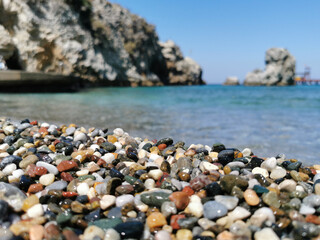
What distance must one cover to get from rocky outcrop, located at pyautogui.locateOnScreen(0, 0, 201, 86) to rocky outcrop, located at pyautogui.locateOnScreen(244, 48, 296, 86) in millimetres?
34762

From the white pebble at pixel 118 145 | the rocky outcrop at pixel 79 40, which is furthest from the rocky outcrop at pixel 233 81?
the white pebble at pixel 118 145

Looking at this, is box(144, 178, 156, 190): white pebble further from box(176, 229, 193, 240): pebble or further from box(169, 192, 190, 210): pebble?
box(176, 229, 193, 240): pebble

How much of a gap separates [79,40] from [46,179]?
72.6ft

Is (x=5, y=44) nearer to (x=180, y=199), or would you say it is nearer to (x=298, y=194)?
(x=180, y=199)

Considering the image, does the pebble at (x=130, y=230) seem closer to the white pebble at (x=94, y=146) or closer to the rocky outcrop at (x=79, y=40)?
the white pebble at (x=94, y=146)

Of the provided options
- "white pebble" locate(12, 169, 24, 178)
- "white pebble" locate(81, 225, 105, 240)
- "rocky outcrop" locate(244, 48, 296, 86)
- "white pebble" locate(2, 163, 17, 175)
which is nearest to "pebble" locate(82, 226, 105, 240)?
"white pebble" locate(81, 225, 105, 240)

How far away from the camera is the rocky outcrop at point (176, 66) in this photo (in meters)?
44.8

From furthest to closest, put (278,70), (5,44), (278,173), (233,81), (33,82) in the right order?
(233,81) → (278,70) → (5,44) → (33,82) → (278,173)

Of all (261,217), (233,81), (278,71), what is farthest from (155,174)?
(233,81)

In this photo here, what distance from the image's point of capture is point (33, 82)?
12.9m

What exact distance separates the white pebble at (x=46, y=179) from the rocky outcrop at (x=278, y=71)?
6316cm

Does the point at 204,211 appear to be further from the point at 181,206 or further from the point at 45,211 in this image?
the point at 45,211

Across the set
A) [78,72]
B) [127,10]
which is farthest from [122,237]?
[127,10]

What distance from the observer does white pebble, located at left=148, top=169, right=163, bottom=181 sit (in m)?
1.72
